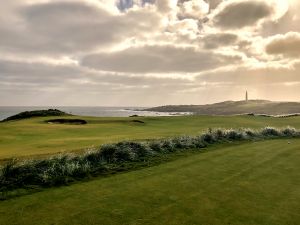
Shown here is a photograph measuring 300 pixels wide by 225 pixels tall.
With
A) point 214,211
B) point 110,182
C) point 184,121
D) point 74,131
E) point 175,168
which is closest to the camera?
point 214,211

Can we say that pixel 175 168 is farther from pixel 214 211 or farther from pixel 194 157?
pixel 214 211

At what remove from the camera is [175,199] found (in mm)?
9250

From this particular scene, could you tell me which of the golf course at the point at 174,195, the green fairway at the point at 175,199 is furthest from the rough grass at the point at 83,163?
the green fairway at the point at 175,199

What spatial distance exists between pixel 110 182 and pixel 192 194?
3.03 m

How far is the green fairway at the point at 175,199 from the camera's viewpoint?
7.75 m

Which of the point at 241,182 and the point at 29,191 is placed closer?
the point at 29,191

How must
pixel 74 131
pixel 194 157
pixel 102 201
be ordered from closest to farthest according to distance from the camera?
pixel 102 201, pixel 194 157, pixel 74 131

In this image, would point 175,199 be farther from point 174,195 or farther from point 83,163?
point 83,163

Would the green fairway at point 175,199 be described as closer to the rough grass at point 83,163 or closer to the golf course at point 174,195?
the golf course at point 174,195

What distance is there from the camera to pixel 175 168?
13617 mm

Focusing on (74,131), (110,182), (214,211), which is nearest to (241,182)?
(214,211)

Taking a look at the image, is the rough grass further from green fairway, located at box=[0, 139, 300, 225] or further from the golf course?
green fairway, located at box=[0, 139, 300, 225]

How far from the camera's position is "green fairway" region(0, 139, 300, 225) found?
7754 millimetres

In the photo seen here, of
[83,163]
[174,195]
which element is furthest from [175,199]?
[83,163]
